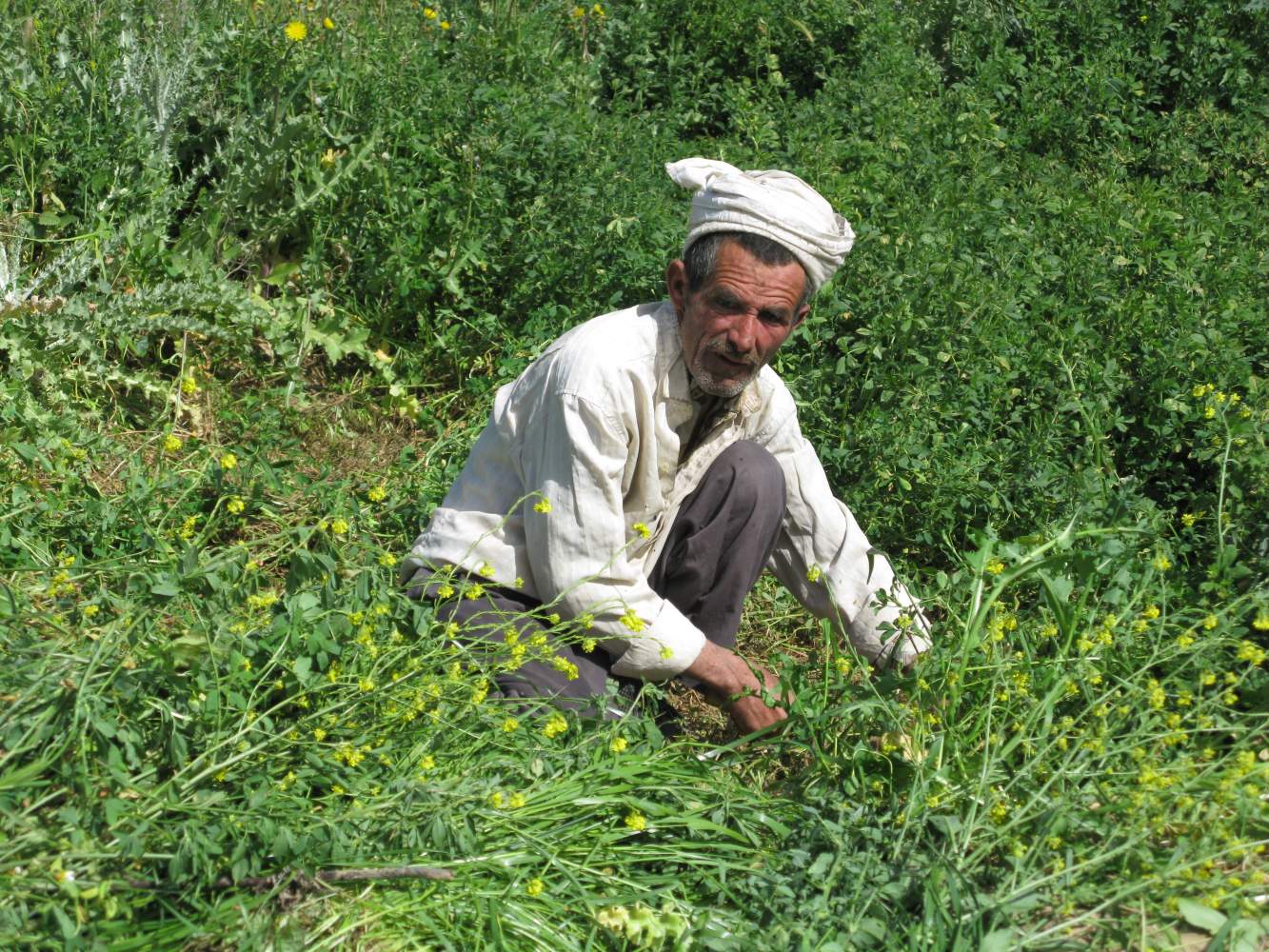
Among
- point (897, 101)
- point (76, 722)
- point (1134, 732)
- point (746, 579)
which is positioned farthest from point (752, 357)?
point (897, 101)

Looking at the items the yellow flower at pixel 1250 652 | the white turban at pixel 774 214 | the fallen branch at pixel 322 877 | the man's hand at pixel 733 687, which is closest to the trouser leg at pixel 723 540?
the man's hand at pixel 733 687

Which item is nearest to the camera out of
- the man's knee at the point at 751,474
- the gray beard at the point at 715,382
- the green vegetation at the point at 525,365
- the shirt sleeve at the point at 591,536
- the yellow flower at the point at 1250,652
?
the green vegetation at the point at 525,365

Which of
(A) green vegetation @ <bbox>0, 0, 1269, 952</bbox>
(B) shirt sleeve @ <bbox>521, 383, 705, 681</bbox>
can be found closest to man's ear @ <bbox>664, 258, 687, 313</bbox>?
(B) shirt sleeve @ <bbox>521, 383, 705, 681</bbox>

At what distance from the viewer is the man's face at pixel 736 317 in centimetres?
324

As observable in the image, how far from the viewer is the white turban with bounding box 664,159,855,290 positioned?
3.20 m

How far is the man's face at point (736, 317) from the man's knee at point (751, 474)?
24 centimetres

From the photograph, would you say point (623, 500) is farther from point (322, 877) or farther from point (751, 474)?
point (322, 877)

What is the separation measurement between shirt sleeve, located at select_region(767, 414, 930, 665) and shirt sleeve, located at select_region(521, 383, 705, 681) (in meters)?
0.49

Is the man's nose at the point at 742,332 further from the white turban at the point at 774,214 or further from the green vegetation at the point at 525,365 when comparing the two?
the green vegetation at the point at 525,365

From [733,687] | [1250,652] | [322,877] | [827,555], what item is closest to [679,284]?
[827,555]

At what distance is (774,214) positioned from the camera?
10.5 ft

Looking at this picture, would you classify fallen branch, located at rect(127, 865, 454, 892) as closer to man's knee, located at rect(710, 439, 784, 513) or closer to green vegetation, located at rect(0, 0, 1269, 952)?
green vegetation, located at rect(0, 0, 1269, 952)

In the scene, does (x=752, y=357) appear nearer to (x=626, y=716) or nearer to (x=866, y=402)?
(x=626, y=716)

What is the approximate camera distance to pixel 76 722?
2385 millimetres
